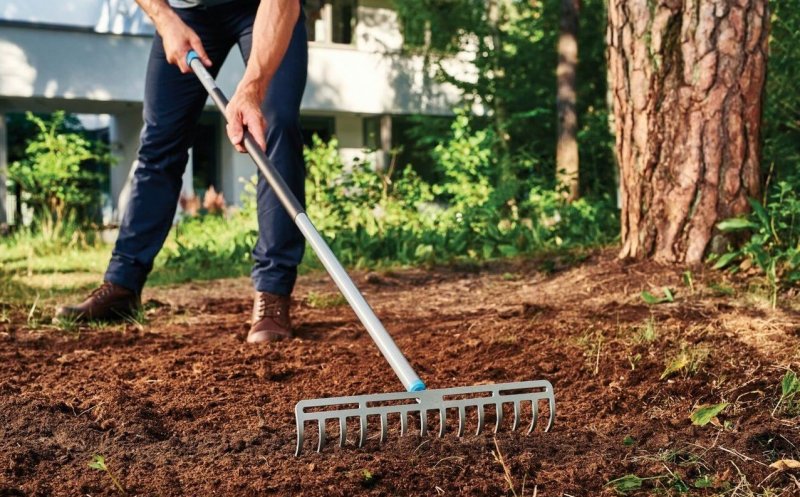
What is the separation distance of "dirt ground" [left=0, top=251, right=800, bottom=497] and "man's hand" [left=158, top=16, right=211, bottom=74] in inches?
38.9

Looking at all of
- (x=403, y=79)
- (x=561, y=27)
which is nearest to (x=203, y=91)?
(x=561, y=27)

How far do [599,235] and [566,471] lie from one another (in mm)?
3702

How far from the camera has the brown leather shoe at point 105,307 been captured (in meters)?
3.72

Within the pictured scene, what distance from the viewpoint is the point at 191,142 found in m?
3.77

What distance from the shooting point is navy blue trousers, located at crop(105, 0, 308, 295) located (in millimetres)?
3344

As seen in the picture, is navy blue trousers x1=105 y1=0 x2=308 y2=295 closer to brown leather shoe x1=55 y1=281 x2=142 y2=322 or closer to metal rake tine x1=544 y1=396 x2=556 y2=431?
brown leather shoe x1=55 y1=281 x2=142 y2=322

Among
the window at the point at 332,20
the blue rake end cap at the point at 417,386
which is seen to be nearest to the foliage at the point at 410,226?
the blue rake end cap at the point at 417,386

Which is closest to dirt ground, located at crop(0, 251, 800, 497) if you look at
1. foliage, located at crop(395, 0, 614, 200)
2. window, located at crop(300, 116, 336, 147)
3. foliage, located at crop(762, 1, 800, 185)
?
foliage, located at crop(762, 1, 800, 185)

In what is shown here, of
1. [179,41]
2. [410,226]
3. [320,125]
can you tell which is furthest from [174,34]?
[320,125]

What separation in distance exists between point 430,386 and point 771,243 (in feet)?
6.39

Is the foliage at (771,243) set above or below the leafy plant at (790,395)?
above

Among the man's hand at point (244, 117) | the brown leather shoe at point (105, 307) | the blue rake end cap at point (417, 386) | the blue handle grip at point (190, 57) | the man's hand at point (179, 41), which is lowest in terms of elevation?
the brown leather shoe at point (105, 307)

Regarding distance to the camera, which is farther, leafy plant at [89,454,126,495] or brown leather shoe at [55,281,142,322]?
brown leather shoe at [55,281,142,322]

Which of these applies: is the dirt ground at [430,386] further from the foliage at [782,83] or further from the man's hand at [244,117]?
the foliage at [782,83]
